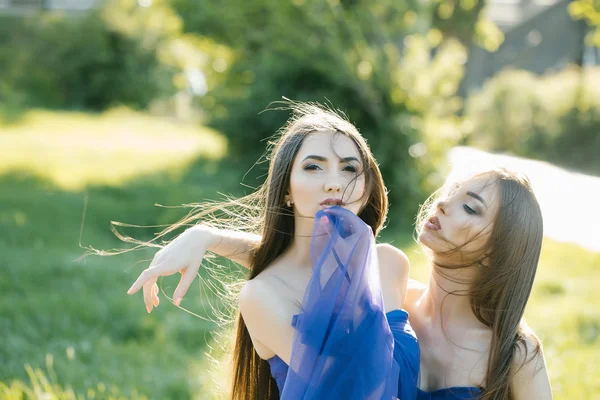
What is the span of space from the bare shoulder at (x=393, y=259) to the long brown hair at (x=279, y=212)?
9 cm

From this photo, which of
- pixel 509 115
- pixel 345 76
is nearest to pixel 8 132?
pixel 345 76

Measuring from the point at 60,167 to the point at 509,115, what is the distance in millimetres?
10487

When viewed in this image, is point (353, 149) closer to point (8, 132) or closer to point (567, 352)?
point (567, 352)

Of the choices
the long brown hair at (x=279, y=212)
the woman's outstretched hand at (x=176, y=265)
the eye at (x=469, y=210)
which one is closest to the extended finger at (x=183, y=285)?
the woman's outstretched hand at (x=176, y=265)

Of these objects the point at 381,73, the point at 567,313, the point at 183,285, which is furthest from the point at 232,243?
the point at 381,73

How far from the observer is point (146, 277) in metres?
2.02

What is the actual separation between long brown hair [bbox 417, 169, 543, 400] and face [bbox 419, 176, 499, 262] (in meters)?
0.02

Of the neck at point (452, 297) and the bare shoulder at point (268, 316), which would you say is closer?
the bare shoulder at point (268, 316)

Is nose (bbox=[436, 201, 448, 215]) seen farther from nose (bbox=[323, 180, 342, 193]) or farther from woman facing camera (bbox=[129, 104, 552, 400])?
nose (bbox=[323, 180, 342, 193])

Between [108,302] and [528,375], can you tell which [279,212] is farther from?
[108,302]

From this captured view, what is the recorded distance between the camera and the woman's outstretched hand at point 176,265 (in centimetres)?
205

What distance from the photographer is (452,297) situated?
7.42ft

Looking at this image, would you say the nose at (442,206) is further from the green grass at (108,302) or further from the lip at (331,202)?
the green grass at (108,302)

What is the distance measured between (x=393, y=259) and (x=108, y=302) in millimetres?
3726
